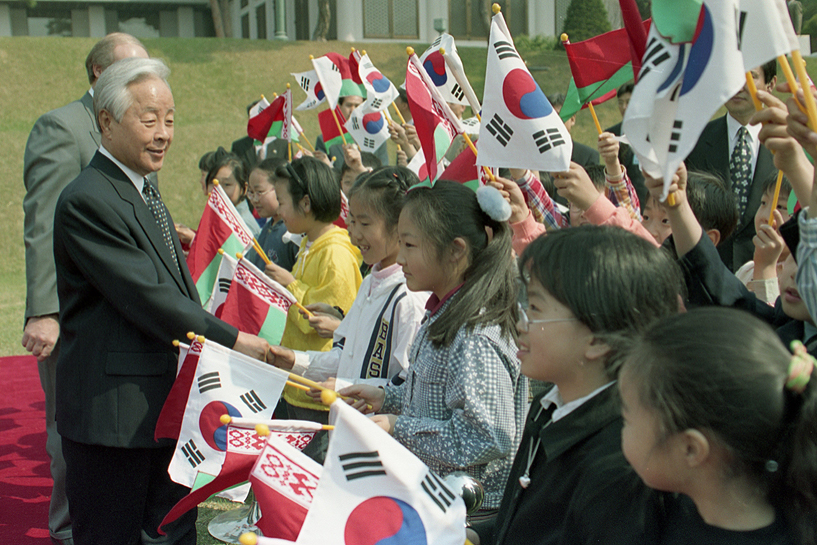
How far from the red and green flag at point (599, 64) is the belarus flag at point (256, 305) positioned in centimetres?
149

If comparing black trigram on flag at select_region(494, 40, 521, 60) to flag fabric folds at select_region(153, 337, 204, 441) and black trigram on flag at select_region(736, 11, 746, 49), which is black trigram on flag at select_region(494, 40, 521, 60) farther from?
flag fabric folds at select_region(153, 337, 204, 441)

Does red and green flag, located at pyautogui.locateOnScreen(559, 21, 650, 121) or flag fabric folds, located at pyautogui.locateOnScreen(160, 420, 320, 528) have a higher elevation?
red and green flag, located at pyautogui.locateOnScreen(559, 21, 650, 121)

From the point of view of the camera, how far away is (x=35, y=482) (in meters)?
4.31

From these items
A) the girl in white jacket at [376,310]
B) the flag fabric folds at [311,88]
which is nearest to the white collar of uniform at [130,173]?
the girl in white jacket at [376,310]

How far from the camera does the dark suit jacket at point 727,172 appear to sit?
345cm

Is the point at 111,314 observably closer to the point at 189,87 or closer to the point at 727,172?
the point at 727,172

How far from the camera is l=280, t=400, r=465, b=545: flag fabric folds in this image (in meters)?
1.54

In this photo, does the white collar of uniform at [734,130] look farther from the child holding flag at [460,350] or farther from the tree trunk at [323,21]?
the tree trunk at [323,21]

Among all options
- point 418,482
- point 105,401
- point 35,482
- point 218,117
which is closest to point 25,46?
point 218,117

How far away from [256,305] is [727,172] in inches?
91.0

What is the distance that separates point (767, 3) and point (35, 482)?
435 cm

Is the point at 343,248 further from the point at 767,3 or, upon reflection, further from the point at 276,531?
the point at 767,3

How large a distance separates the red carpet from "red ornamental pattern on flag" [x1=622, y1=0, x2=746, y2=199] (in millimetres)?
3289

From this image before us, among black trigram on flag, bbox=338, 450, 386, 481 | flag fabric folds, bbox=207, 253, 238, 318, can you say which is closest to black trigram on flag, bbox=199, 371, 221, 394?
flag fabric folds, bbox=207, 253, 238, 318
